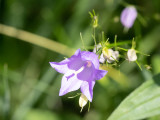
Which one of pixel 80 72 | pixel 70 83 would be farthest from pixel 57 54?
pixel 70 83

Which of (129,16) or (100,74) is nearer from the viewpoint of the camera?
(100,74)

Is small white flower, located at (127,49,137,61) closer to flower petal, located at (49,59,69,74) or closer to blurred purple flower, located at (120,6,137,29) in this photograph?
flower petal, located at (49,59,69,74)

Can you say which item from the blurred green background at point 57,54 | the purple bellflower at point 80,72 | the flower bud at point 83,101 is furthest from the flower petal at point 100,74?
the blurred green background at point 57,54

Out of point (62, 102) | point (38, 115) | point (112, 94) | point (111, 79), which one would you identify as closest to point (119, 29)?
point (111, 79)

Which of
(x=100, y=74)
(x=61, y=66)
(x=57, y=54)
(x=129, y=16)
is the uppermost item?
(x=57, y=54)

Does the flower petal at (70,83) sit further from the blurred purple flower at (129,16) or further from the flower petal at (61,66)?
the blurred purple flower at (129,16)

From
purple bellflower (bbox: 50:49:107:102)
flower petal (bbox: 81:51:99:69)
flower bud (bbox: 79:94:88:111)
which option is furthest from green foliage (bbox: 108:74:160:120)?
flower petal (bbox: 81:51:99:69)

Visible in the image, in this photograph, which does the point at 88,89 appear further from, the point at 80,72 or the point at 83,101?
the point at 80,72

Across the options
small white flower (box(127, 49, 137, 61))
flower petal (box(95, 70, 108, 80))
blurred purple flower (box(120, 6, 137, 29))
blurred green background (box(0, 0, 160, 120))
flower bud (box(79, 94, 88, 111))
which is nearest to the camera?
flower petal (box(95, 70, 108, 80))
